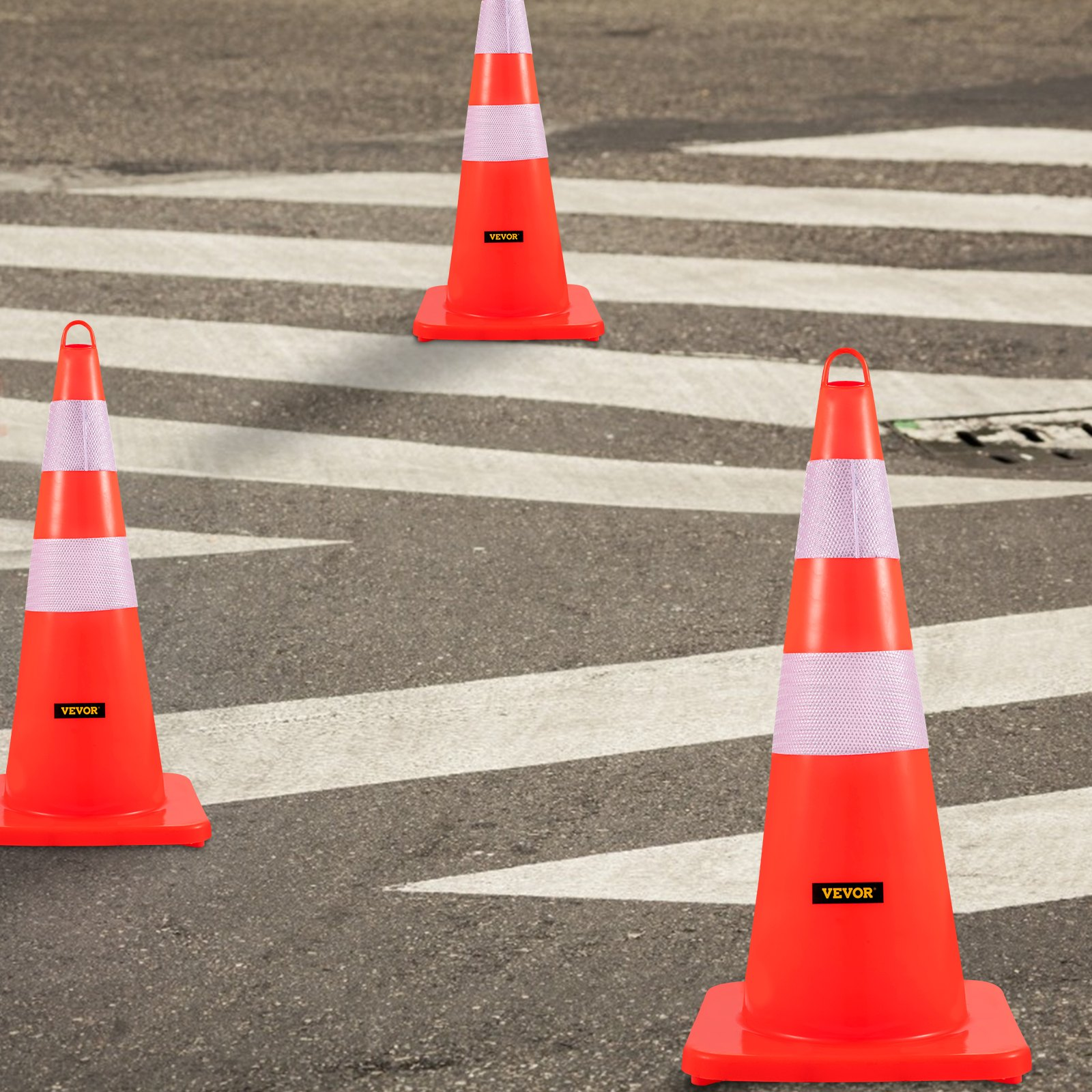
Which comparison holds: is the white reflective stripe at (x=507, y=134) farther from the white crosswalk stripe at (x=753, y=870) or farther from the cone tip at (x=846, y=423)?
the cone tip at (x=846, y=423)

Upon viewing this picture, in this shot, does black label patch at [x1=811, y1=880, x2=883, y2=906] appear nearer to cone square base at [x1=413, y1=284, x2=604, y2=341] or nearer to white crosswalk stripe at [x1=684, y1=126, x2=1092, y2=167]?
cone square base at [x1=413, y1=284, x2=604, y2=341]

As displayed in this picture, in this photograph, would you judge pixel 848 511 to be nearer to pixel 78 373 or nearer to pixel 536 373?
pixel 78 373

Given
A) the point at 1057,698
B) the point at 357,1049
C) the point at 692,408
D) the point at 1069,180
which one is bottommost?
the point at 357,1049

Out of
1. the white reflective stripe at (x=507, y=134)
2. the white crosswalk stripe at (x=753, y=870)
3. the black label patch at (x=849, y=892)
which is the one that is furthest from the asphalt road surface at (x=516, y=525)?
the white reflective stripe at (x=507, y=134)

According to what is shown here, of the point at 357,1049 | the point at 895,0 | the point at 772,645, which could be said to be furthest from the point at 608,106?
the point at 357,1049

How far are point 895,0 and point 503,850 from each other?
436 inches

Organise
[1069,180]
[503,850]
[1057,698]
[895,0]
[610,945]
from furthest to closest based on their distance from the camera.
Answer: [895,0] → [1069,180] → [1057,698] → [503,850] → [610,945]

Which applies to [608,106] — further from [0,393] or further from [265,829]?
[265,829]

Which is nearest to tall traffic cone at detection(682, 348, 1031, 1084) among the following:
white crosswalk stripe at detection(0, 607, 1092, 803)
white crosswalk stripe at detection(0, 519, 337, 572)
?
white crosswalk stripe at detection(0, 607, 1092, 803)

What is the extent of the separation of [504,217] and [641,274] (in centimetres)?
127

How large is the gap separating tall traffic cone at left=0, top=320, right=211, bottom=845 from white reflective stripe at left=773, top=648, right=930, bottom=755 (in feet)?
4.91

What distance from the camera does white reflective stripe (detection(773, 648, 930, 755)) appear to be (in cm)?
347

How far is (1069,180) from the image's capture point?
957 cm

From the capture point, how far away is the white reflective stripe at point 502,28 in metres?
6.93
